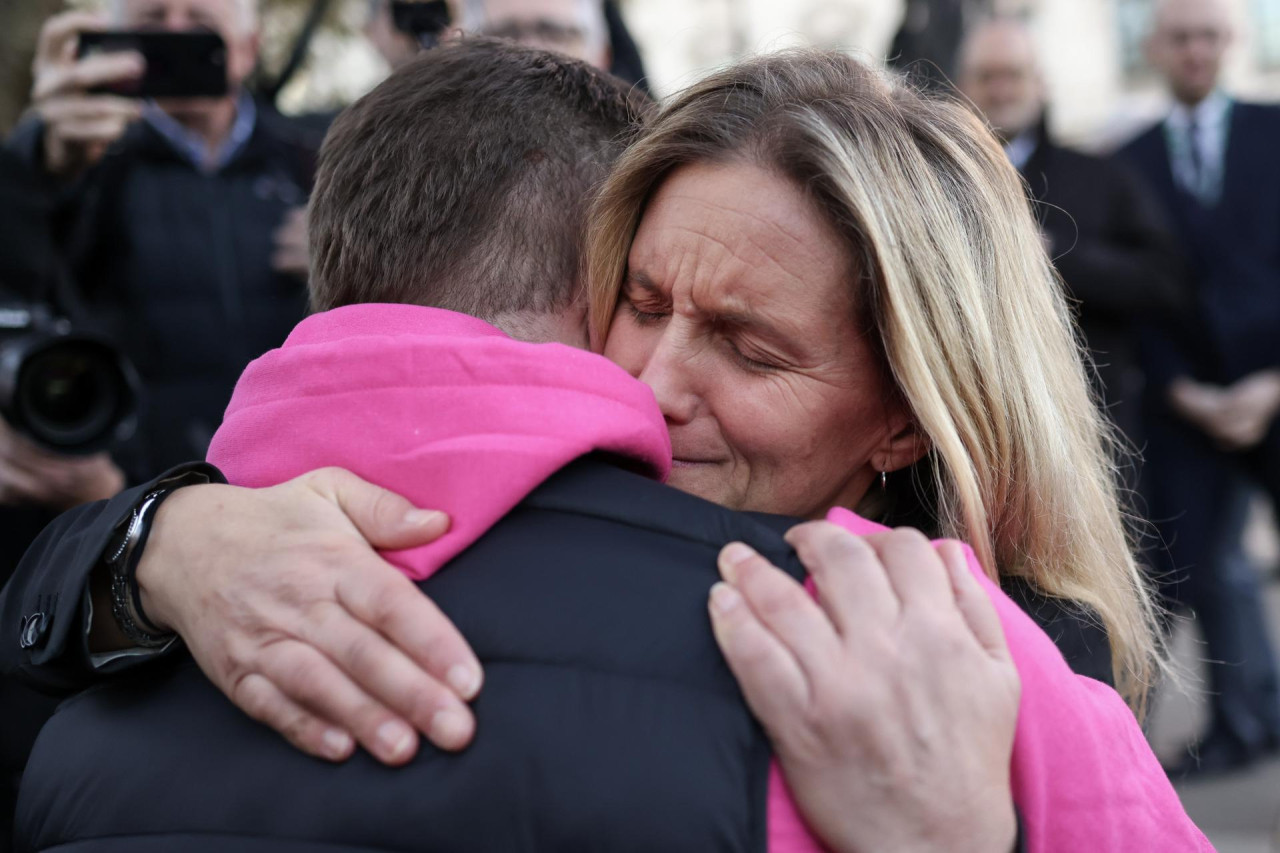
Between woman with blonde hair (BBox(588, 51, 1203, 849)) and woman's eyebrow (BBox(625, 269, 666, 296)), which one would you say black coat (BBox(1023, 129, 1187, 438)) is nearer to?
woman with blonde hair (BBox(588, 51, 1203, 849))

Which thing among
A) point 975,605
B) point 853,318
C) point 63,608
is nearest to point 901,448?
point 853,318

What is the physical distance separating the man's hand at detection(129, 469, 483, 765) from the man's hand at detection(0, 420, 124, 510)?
1680 millimetres

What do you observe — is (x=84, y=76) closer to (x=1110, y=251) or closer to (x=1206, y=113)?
(x=1110, y=251)

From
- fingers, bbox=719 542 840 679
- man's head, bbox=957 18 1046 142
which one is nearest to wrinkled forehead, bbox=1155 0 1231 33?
man's head, bbox=957 18 1046 142

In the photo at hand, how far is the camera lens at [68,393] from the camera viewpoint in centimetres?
296

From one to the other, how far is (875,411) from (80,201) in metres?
2.30

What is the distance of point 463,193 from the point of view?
1.65 m

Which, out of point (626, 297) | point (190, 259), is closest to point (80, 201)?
point (190, 259)

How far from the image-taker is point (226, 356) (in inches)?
139

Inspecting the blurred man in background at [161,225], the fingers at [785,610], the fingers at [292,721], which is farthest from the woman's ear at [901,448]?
the blurred man in background at [161,225]

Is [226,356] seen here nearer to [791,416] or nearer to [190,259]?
[190,259]

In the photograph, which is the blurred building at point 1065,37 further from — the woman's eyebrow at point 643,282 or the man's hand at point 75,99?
the woman's eyebrow at point 643,282

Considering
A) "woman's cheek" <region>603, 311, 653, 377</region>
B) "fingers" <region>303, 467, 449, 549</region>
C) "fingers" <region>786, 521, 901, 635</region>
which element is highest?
"fingers" <region>786, 521, 901, 635</region>

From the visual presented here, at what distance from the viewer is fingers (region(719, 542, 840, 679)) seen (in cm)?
Answer: 127
